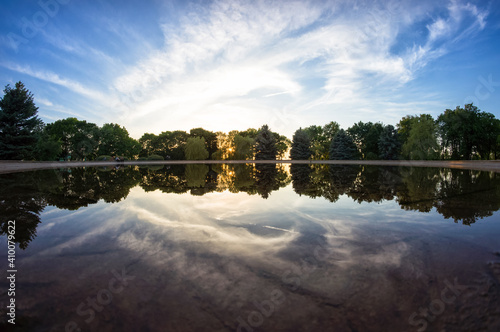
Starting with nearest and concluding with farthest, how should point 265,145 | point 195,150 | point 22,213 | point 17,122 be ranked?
point 22,213 < point 17,122 < point 265,145 < point 195,150

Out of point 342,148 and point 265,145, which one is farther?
point 265,145

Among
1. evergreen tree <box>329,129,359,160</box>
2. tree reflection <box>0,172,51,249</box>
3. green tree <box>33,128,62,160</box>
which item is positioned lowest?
tree reflection <box>0,172,51,249</box>

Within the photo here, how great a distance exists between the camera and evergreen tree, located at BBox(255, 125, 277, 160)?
50250mm

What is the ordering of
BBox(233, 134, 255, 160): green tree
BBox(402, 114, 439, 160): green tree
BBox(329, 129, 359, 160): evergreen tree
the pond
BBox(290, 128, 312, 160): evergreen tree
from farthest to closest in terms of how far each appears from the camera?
BBox(233, 134, 255, 160): green tree, BBox(290, 128, 312, 160): evergreen tree, BBox(329, 129, 359, 160): evergreen tree, BBox(402, 114, 439, 160): green tree, the pond

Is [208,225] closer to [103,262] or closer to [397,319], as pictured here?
[103,262]

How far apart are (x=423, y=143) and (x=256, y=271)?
49429mm

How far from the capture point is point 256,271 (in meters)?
2.68

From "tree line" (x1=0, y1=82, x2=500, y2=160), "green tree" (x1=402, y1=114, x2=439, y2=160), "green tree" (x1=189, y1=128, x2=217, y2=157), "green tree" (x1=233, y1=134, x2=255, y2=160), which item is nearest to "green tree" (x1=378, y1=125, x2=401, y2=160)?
"tree line" (x1=0, y1=82, x2=500, y2=160)

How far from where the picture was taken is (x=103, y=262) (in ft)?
9.68

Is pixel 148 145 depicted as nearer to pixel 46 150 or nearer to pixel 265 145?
pixel 46 150

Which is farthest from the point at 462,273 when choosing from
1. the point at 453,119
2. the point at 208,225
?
the point at 453,119

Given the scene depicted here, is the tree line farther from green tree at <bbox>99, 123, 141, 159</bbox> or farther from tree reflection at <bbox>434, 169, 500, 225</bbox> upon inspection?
tree reflection at <bbox>434, 169, 500, 225</bbox>

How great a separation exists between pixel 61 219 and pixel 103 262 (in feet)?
9.49

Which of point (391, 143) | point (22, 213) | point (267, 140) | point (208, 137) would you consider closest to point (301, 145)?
point (267, 140)
